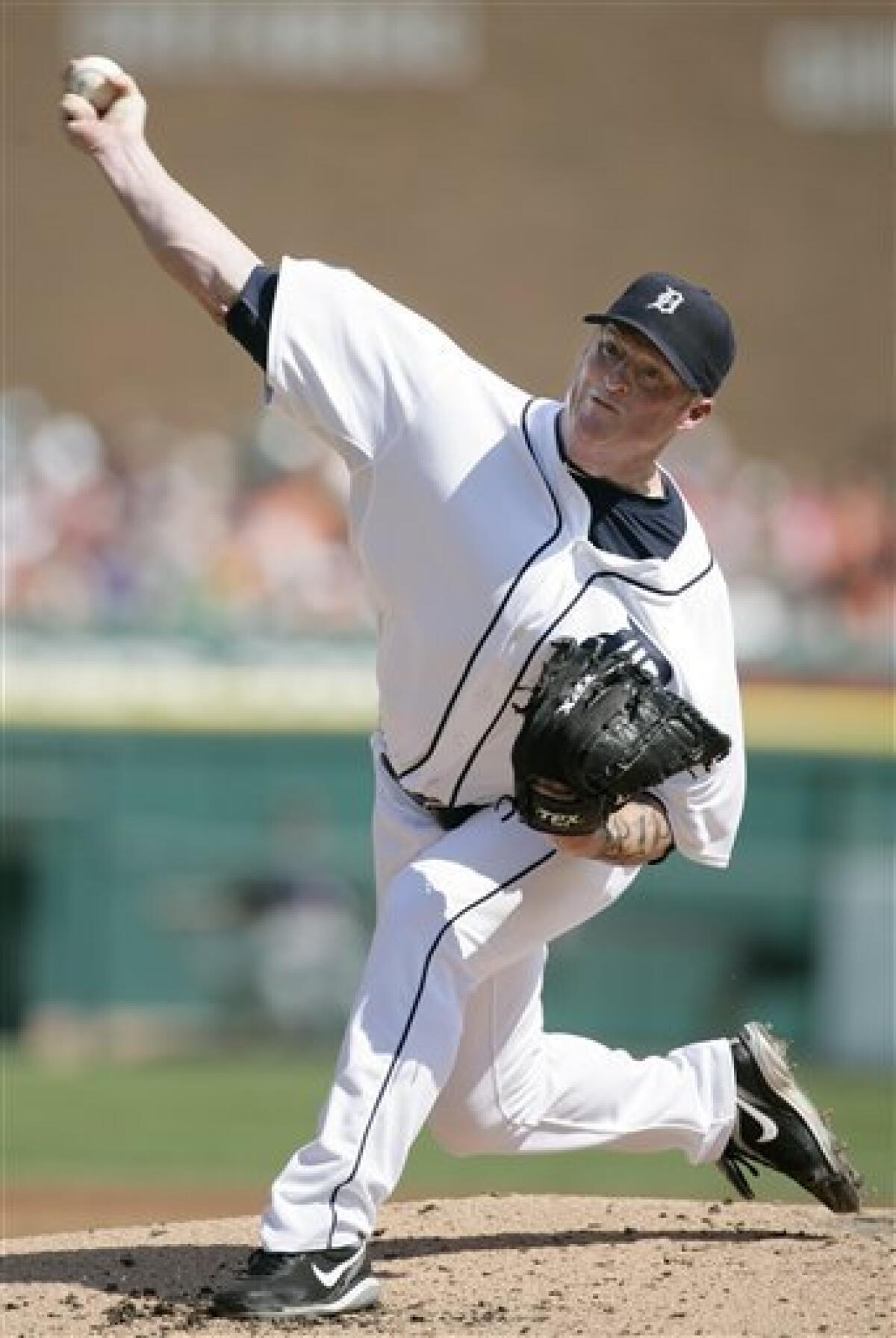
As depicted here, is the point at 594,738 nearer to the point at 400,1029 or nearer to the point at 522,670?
the point at 522,670

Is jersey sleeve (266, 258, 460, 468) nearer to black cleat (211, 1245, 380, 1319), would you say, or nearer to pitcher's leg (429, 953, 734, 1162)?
pitcher's leg (429, 953, 734, 1162)

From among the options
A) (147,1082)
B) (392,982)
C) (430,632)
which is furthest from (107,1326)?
(147,1082)

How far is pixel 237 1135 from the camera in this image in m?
9.76

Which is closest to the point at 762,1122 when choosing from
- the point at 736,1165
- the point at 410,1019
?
the point at 736,1165

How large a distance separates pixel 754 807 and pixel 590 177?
8607 millimetres

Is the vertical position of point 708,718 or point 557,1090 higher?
point 708,718

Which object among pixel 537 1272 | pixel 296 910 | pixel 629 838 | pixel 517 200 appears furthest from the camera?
Result: pixel 517 200

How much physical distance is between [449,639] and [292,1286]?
1133 mm

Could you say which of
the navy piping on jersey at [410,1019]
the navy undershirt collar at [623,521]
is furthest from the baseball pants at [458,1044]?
the navy undershirt collar at [623,521]

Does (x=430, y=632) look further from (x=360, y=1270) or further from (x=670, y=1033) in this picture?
(x=670, y=1033)

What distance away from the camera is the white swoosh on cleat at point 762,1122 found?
519cm

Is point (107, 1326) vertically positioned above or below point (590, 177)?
below

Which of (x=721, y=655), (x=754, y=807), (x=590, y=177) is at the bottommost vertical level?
(x=754, y=807)

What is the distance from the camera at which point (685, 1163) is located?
9.88 meters
